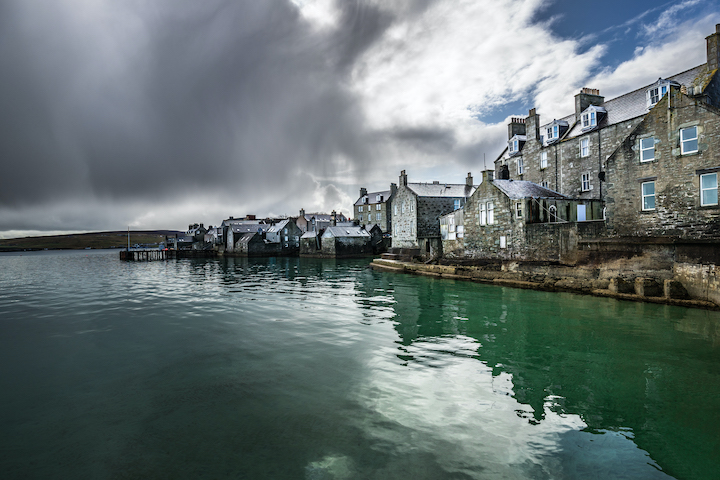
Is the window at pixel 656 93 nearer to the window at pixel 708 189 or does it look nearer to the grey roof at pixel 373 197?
the window at pixel 708 189

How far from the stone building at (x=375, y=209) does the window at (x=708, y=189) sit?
59281 millimetres

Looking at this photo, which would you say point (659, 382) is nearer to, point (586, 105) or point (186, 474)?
point (186, 474)

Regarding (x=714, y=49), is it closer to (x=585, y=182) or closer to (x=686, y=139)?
(x=686, y=139)

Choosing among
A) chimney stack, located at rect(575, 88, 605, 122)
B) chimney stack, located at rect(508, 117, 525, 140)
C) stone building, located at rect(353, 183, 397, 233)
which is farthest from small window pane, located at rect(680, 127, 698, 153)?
stone building, located at rect(353, 183, 397, 233)

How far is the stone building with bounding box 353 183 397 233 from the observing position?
78.8m

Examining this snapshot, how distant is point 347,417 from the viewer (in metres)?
6.33

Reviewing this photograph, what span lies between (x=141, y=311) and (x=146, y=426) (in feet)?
42.7

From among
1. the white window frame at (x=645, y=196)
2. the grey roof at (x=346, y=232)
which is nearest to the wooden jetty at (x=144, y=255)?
the grey roof at (x=346, y=232)

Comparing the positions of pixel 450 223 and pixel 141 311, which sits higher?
pixel 450 223

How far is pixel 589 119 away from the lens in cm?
2892

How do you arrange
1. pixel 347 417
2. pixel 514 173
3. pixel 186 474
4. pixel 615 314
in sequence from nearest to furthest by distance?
pixel 186 474 → pixel 347 417 → pixel 615 314 → pixel 514 173

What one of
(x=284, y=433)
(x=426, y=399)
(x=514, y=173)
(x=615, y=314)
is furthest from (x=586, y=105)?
(x=284, y=433)

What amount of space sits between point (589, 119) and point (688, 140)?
1260cm

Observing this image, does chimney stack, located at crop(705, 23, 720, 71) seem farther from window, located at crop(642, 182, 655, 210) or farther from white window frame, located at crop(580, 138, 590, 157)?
window, located at crop(642, 182, 655, 210)
